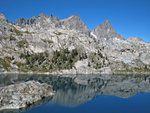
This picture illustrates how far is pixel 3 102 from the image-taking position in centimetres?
5519

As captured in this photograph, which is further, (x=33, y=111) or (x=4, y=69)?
(x=4, y=69)

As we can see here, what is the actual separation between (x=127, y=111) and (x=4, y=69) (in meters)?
173

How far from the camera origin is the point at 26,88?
66.8 meters

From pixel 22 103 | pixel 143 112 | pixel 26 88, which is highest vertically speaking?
pixel 26 88

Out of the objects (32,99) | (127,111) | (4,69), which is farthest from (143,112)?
(4,69)

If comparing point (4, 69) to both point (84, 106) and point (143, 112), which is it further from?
point (143, 112)

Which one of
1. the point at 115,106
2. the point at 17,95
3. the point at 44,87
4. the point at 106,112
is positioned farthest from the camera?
the point at 44,87

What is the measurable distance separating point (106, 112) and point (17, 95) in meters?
34.6

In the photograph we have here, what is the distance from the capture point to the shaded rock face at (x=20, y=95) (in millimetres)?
→ 54750

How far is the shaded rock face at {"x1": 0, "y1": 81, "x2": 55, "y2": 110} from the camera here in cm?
5475

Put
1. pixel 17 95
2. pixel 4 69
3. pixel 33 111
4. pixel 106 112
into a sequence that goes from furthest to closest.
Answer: pixel 4 69 → pixel 17 95 → pixel 106 112 → pixel 33 111

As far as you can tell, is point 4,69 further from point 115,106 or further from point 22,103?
point 115,106

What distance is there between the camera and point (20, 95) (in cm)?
5981

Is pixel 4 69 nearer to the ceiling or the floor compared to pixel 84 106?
nearer to the ceiling
